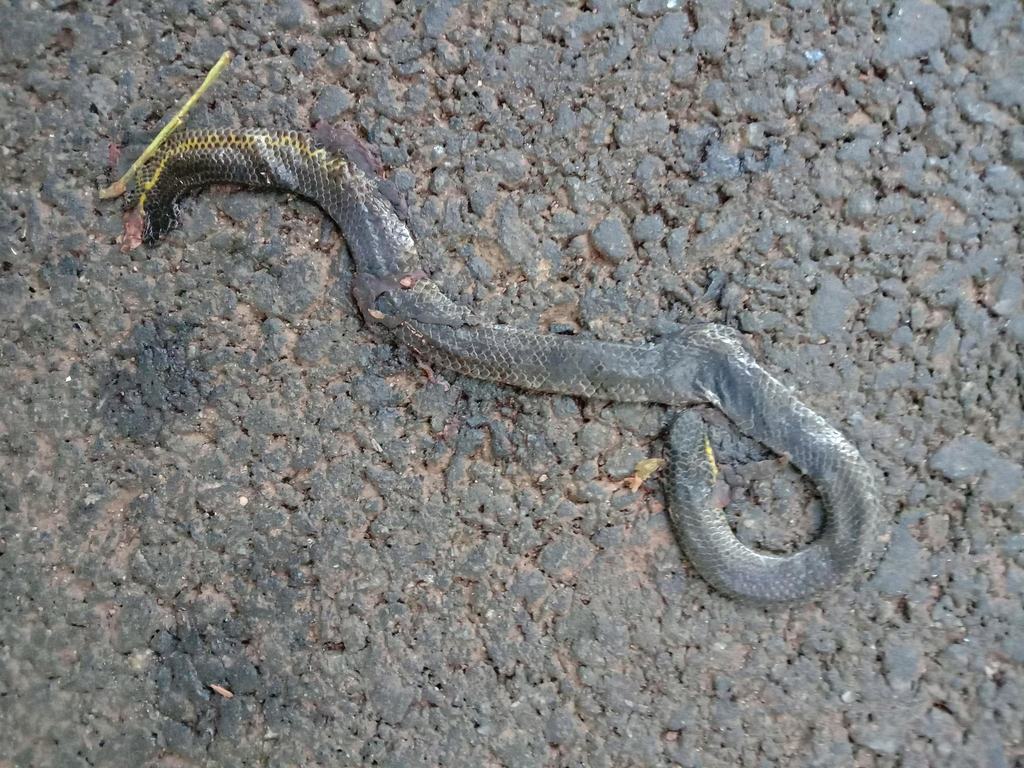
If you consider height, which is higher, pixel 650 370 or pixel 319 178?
pixel 319 178

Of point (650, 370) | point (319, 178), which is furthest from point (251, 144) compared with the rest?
point (650, 370)

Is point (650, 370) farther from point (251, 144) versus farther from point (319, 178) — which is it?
point (251, 144)

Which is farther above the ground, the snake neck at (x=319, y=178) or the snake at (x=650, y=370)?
the snake neck at (x=319, y=178)

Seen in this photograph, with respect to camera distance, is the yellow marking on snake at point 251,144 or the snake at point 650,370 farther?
the yellow marking on snake at point 251,144

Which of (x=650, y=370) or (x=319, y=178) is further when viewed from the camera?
(x=319, y=178)

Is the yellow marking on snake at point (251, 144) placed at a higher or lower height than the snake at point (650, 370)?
higher

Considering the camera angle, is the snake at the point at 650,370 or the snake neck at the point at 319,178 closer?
the snake at the point at 650,370

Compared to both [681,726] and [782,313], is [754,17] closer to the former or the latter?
[782,313]

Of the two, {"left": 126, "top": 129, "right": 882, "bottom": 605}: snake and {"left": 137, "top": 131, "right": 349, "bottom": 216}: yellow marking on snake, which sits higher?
{"left": 137, "top": 131, "right": 349, "bottom": 216}: yellow marking on snake
